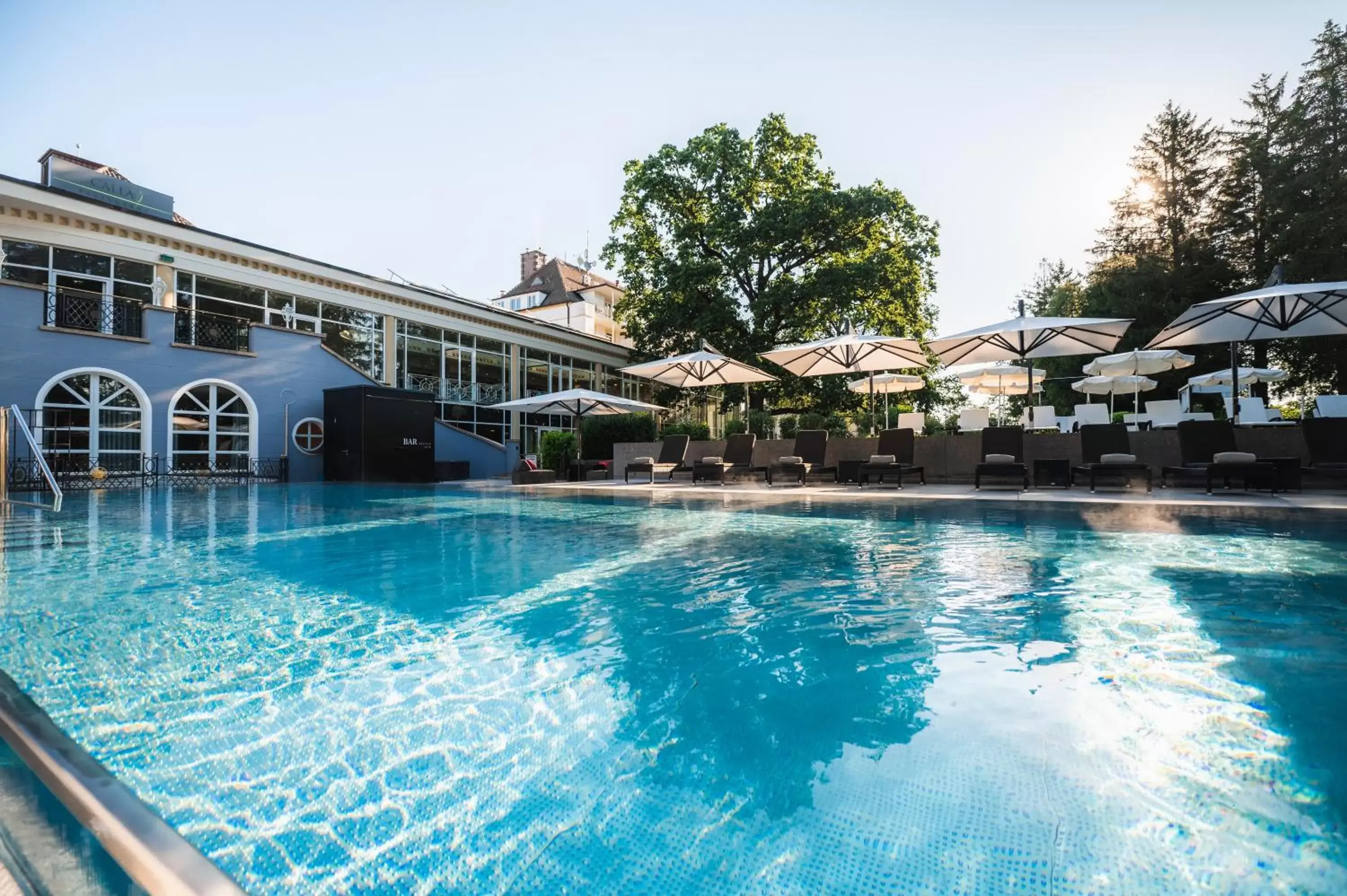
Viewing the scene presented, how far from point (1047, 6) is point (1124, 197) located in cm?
2463

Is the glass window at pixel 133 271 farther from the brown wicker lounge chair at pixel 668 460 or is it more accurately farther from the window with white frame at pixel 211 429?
the brown wicker lounge chair at pixel 668 460

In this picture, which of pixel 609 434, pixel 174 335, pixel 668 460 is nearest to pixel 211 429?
pixel 174 335

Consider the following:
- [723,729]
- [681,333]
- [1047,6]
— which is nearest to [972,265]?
[681,333]

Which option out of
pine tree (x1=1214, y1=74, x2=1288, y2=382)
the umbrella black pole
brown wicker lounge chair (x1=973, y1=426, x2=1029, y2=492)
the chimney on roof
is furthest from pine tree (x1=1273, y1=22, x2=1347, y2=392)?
the chimney on roof

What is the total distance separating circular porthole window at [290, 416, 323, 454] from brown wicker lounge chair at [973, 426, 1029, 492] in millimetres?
19005

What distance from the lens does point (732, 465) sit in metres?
15.1

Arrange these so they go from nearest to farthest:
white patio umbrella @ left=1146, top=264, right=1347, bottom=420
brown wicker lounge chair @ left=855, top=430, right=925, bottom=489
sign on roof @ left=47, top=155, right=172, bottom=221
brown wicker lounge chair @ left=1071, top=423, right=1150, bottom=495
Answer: white patio umbrella @ left=1146, top=264, right=1347, bottom=420 < brown wicker lounge chair @ left=1071, top=423, right=1150, bottom=495 < brown wicker lounge chair @ left=855, top=430, right=925, bottom=489 < sign on roof @ left=47, top=155, right=172, bottom=221

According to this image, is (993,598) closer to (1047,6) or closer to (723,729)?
(723,729)

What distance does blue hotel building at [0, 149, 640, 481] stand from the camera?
14953 mm

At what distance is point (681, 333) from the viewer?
24609mm

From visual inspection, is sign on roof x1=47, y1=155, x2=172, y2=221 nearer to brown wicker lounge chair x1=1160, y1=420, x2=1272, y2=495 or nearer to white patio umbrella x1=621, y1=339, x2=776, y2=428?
white patio umbrella x1=621, y1=339, x2=776, y2=428

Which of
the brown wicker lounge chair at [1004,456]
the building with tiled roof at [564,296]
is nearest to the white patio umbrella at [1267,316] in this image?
the brown wicker lounge chair at [1004,456]

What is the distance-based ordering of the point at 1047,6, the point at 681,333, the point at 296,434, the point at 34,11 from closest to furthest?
the point at 1047,6, the point at 34,11, the point at 296,434, the point at 681,333

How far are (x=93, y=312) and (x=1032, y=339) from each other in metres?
21.8
